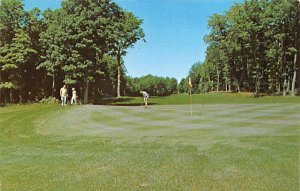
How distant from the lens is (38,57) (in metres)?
39.5

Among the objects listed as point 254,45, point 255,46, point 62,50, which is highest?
point 254,45

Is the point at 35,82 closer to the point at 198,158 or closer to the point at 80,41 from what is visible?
the point at 80,41

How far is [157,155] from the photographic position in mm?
9086

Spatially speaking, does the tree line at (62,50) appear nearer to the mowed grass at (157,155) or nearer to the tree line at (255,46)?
the tree line at (255,46)

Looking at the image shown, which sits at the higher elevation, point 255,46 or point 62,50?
point 255,46

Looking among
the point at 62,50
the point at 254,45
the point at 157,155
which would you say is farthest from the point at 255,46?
the point at 157,155

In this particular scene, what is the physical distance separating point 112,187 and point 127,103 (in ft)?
60.8

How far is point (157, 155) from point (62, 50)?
2524 centimetres

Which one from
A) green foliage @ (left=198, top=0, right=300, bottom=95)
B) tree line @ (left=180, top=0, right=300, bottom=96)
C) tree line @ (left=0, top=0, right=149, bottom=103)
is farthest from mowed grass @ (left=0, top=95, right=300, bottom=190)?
green foliage @ (left=198, top=0, right=300, bottom=95)

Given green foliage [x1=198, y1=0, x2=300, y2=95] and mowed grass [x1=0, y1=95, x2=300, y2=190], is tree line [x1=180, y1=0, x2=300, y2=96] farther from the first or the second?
mowed grass [x1=0, y1=95, x2=300, y2=190]

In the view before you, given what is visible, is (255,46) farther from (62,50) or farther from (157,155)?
(157,155)

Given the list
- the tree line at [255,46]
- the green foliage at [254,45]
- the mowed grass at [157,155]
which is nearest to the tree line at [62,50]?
the tree line at [255,46]

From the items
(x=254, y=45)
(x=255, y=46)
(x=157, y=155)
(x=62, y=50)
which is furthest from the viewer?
(x=254, y=45)

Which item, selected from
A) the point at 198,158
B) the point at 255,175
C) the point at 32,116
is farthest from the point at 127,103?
the point at 255,175
